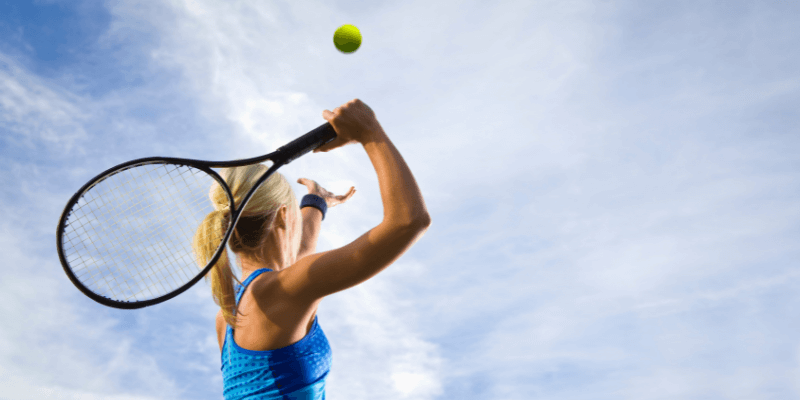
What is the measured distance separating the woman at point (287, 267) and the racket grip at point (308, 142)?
0.05m

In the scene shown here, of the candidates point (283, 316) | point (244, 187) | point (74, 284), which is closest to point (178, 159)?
point (244, 187)

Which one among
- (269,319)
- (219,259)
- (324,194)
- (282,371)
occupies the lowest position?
(282,371)

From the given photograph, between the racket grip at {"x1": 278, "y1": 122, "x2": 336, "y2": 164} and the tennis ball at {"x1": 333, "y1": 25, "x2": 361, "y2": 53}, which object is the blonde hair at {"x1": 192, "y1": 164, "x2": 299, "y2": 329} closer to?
the racket grip at {"x1": 278, "y1": 122, "x2": 336, "y2": 164}

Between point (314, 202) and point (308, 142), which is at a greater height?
point (314, 202)

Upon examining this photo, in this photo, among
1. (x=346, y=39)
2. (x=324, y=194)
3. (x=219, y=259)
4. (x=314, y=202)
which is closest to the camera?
(x=219, y=259)

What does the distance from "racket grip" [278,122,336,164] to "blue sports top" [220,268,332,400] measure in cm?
99

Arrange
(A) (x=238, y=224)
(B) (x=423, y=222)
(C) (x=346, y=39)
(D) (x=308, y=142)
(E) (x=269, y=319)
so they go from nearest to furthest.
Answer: (B) (x=423, y=222), (E) (x=269, y=319), (D) (x=308, y=142), (A) (x=238, y=224), (C) (x=346, y=39)

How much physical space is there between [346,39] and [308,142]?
6.00 ft

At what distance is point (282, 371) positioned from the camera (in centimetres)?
304

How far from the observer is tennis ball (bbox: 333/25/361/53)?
15.5ft

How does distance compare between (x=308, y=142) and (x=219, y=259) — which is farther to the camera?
(x=219, y=259)

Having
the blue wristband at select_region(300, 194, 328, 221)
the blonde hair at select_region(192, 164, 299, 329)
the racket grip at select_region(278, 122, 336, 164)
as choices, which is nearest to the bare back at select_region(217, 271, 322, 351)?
the blonde hair at select_region(192, 164, 299, 329)

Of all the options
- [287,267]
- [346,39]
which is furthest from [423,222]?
[346,39]

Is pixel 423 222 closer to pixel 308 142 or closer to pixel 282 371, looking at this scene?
pixel 308 142
